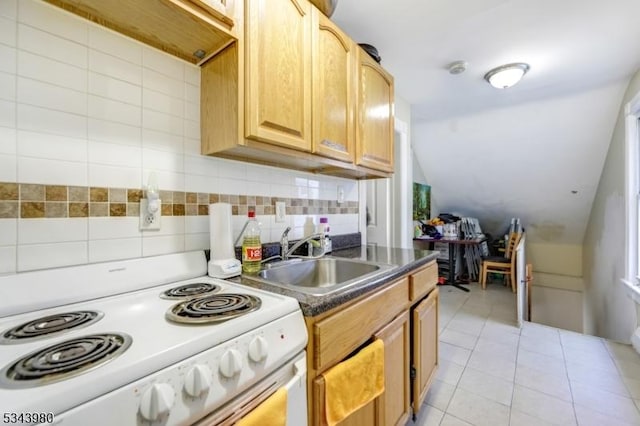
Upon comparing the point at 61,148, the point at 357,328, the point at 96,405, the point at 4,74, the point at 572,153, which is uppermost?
the point at 572,153

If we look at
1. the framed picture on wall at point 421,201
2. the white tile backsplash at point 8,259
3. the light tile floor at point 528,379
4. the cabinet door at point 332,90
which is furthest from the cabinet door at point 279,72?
the framed picture on wall at point 421,201

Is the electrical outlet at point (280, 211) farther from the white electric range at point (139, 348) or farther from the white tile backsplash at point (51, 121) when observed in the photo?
the white tile backsplash at point (51, 121)

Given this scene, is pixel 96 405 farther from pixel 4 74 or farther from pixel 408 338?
pixel 408 338

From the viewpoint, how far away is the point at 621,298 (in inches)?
97.9

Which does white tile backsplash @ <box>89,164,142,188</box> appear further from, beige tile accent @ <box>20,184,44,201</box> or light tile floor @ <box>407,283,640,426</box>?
light tile floor @ <box>407,283,640,426</box>

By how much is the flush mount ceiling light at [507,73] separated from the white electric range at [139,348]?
2.37 m

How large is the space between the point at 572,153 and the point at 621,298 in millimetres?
1662

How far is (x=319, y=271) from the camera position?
1522 mm

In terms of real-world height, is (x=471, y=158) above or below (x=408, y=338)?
above

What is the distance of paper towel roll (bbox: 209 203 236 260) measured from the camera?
3.62ft

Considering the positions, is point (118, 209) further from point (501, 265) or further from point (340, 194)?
point (501, 265)

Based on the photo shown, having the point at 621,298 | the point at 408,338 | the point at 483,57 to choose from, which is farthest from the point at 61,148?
the point at 621,298

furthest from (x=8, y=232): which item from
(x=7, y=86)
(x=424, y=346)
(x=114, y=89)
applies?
(x=424, y=346)

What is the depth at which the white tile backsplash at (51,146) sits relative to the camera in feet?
2.60
